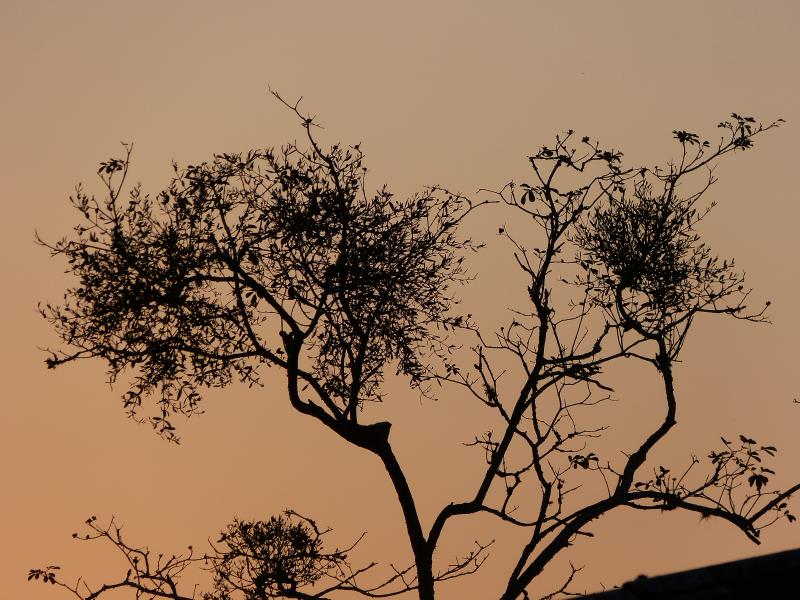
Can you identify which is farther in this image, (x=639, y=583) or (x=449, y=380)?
(x=449, y=380)

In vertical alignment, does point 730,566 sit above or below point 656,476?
below

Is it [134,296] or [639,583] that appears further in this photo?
[134,296]

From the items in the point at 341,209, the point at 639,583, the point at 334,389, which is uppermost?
the point at 341,209

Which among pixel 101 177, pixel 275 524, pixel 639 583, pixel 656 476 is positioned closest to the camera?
pixel 639 583

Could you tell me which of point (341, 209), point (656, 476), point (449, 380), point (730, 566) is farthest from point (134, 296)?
point (730, 566)

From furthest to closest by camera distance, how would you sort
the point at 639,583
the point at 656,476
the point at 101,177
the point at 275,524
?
the point at 275,524
the point at 656,476
the point at 101,177
the point at 639,583

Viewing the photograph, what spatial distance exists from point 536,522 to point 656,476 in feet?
7.90

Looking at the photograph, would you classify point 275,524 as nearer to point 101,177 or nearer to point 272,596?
point 272,596

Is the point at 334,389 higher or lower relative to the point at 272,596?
higher

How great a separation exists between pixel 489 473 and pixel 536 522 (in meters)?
1.28

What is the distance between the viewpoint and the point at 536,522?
23500 millimetres

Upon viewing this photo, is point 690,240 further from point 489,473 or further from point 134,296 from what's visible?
point 134,296

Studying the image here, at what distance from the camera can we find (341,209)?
22.4 metres

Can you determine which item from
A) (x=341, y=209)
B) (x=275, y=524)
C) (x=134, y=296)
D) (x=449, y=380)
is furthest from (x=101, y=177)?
(x=275, y=524)
